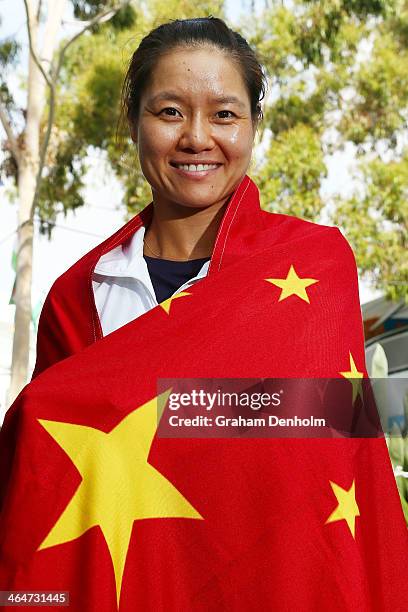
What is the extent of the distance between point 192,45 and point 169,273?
0.52 metres

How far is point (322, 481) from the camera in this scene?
6.25 ft

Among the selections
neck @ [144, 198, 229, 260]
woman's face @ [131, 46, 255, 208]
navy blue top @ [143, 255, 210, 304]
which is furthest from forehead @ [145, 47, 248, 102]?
navy blue top @ [143, 255, 210, 304]

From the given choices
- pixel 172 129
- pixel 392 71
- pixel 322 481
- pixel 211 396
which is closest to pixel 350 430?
pixel 322 481

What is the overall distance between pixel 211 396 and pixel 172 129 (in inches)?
26.6

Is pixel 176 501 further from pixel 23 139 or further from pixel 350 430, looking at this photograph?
pixel 23 139

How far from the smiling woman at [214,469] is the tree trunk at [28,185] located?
11.7 m

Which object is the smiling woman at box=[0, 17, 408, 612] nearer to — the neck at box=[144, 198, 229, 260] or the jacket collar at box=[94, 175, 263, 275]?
the jacket collar at box=[94, 175, 263, 275]

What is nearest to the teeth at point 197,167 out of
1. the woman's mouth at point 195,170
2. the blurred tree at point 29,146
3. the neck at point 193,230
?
the woman's mouth at point 195,170

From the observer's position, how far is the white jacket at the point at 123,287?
228 centimetres

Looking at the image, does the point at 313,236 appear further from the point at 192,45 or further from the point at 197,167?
the point at 192,45

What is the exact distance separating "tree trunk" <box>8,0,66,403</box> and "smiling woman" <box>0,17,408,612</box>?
38.4 feet

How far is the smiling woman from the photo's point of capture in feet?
6.07

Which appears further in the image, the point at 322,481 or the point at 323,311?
the point at 323,311

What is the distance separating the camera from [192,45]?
7.74 feet
